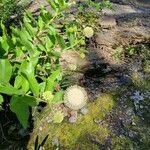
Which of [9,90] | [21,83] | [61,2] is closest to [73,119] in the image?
[61,2]

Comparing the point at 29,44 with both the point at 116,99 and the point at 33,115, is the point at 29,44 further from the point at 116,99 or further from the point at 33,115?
the point at 116,99

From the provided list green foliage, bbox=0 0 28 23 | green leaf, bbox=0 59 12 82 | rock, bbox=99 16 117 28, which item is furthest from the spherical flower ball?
rock, bbox=99 16 117 28

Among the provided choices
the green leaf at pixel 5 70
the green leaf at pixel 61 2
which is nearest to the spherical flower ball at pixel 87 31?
the green leaf at pixel 61 2

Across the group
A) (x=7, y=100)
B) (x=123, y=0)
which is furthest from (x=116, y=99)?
(x=123, y=0)

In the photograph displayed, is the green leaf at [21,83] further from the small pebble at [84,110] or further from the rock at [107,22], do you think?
the rock at [107,22]

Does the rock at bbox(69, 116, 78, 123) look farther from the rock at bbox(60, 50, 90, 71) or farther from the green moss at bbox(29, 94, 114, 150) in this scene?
the rock at bbox(60, 50, 90, 71)

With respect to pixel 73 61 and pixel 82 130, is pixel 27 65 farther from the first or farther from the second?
pixel 73 61
